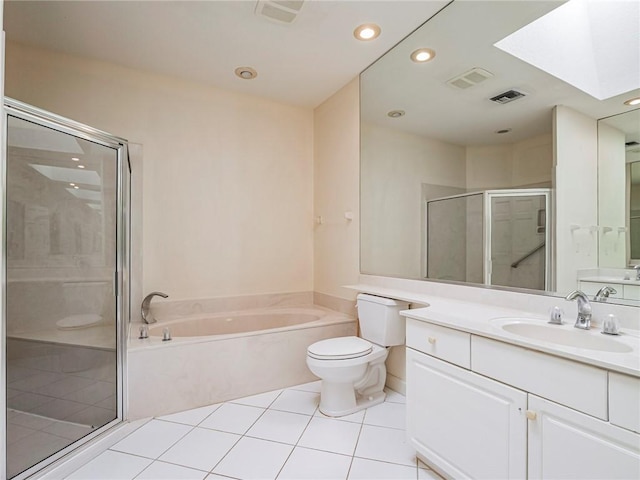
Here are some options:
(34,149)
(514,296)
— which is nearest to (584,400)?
(514,296)

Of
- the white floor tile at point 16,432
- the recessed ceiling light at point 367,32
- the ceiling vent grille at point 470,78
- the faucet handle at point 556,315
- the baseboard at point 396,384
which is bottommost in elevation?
the baseboard at point 396,384

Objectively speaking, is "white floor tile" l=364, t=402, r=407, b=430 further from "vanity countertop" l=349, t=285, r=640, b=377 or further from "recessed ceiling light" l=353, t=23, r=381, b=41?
"recessed ceiling light" l=353, t=23, r=381, b=41

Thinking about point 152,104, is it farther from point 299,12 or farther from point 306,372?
point 306,372

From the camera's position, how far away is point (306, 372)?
257 centimetres

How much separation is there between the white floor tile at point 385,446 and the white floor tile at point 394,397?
0.39 meters

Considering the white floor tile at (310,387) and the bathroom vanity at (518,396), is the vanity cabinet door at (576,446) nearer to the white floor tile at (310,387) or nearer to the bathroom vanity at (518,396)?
the bathroom vanity at (518,396)

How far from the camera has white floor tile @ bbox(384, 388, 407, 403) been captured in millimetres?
2324

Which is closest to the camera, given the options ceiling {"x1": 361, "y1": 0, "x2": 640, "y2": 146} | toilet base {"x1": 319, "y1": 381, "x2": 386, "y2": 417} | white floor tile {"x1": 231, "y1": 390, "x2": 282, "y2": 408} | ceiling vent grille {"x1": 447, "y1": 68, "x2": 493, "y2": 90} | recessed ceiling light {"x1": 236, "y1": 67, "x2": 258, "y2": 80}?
ceiling {"x1": 361, "y1": 0, "x2": 640, "y2": 146}

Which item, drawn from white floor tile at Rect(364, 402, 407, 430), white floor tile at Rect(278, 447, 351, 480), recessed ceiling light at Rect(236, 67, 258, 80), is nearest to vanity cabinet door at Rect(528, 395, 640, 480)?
white floor tile at Rect(278, 447, 351, 480)

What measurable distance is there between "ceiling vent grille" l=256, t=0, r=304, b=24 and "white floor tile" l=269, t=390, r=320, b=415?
8.31ft

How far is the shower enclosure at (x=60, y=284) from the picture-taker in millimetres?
1575

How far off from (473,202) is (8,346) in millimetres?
2537

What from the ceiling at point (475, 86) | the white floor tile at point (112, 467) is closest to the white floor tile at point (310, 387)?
the white floor tile at point (112, 467)

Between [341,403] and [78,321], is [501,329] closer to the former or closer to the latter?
[341,403]
